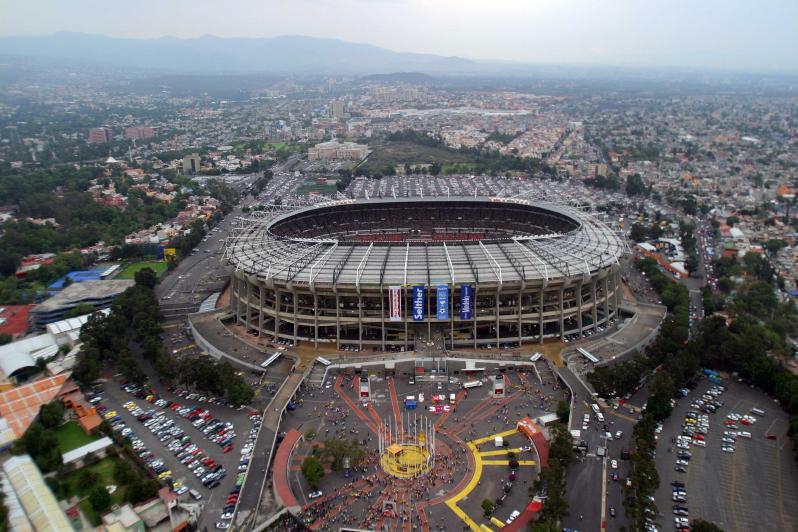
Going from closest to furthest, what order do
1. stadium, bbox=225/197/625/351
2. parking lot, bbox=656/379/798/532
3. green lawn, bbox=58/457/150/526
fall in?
parking lot, bbox=656/379/798/532
green lawn, bbox=58/457/150/526
stadium, bbox=225/197/625/351

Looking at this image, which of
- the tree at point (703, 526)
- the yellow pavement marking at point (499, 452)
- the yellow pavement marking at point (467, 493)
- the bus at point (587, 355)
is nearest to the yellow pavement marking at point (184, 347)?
the yellow pavement marking at point (467, 493)

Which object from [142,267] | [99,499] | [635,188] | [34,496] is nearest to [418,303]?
[99,499]

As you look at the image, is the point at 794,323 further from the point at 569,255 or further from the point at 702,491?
the point at 702,491

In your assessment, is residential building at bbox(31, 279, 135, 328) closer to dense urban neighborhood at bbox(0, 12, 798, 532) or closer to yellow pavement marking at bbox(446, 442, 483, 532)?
dense urban neighborhood at bbox(0, 12, 798, 532)

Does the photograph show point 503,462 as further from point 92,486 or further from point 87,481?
point 87,481

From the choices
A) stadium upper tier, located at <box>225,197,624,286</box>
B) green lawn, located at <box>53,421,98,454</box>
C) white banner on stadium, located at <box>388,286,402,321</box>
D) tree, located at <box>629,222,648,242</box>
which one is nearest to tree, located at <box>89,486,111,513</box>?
green lawn, located at <box>53,421,98,454</box>

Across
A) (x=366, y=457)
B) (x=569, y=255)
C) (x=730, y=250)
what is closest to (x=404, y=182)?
(x=730, y=250)
